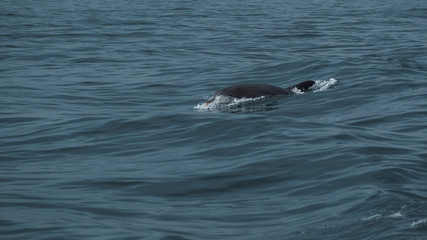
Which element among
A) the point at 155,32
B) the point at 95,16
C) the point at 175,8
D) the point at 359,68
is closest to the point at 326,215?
the point at 359,68

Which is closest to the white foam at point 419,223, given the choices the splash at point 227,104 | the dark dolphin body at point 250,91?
the splash at point 227,104

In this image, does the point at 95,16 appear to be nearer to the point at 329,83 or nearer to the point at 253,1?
the point at 253,1

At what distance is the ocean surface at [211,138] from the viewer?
10.5 meters

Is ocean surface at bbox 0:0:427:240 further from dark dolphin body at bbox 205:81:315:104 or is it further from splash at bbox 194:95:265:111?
dark dolphin body at bbox 205:81:315:104

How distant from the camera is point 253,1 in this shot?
52562 mm

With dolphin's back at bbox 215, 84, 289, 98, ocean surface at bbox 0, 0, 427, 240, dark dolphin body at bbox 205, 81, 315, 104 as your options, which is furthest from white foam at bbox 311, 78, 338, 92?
dolphin's back at bbox 215, 84, 289, 98

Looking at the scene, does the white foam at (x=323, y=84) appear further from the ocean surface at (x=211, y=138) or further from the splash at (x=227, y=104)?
the splash at (x=227, y=104)

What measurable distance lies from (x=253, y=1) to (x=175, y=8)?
7114mm

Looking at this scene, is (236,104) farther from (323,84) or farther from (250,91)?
(323,84)

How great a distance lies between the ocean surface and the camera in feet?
34.3

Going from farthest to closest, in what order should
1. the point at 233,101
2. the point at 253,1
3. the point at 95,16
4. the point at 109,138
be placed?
the point at 253,1, the point at 95,16, the point at 233,101, the point at 109,138

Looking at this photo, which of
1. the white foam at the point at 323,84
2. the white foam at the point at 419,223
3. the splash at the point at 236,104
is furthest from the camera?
the white foam at the point at 323,84

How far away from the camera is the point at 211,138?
617 inches

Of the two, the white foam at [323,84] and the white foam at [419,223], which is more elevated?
the white foam at [419,223]
